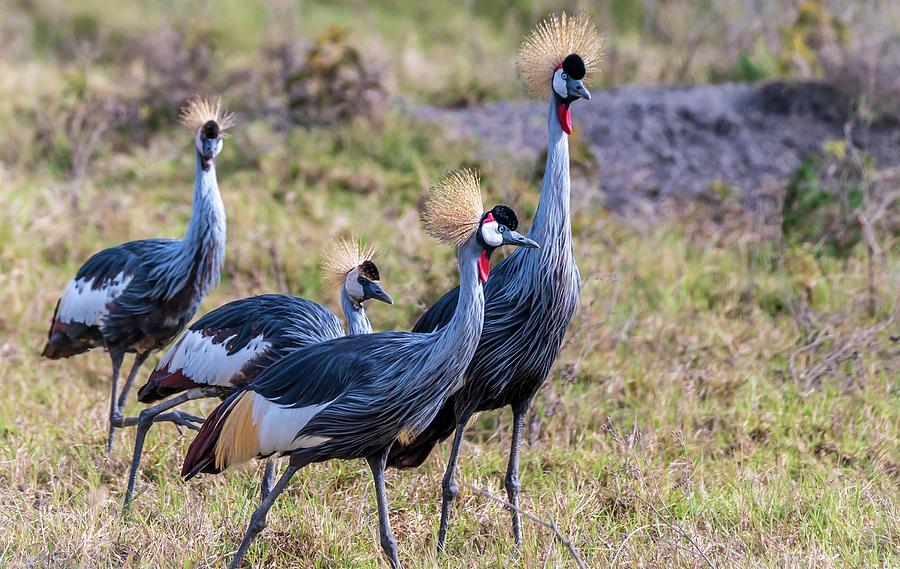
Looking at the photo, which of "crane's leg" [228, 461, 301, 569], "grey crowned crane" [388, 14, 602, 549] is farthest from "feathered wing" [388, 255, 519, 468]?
"crane's leg" [228, 461, 301, 569]

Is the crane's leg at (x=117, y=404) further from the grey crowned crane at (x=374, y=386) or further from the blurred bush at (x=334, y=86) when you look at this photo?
the blurred bush at (x=334, y=86)

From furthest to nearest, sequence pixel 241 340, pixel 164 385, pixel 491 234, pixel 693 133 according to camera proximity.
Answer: pixel 693 133 < pixel 164 385 < pixel 241 340 < pixel 491 234

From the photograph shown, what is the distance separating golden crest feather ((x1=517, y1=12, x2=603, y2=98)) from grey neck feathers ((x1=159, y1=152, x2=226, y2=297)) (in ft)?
5.05

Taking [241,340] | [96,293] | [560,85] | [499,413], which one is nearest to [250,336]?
[241,340]

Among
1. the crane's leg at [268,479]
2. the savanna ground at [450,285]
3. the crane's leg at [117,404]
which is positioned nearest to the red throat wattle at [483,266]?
the savanna ground at [450,285]

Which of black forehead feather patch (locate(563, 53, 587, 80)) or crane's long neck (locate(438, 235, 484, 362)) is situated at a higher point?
black forehead feather patch (locate(563, 53, 587, 80))

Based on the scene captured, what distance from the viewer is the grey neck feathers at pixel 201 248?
196 inches

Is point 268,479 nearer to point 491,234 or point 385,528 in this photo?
point 385,528

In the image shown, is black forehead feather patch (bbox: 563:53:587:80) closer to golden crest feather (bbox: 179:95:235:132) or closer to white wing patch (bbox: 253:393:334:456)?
white wing patch (bbox: 253:393:334:456)

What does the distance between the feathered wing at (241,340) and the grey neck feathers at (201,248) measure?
57 centimetres

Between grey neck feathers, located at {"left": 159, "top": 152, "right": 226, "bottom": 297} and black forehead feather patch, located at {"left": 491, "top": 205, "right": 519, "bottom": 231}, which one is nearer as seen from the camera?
black forehead feather patch, located at {"left": 491, "top": 205, "right": 519, "bottom": 231}

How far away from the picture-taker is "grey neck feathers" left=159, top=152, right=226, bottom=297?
498 centimetres

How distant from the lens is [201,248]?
16.4 feet

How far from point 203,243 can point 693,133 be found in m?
4.40
